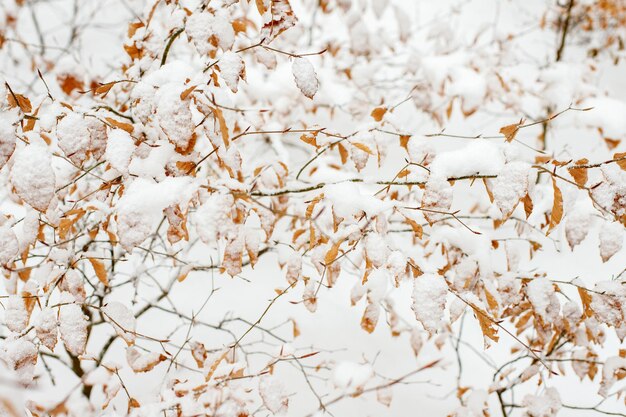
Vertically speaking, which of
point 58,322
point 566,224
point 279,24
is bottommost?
point 58,322

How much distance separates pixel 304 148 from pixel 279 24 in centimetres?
216

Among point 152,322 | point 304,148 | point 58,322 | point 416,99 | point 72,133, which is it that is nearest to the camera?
point 72,133

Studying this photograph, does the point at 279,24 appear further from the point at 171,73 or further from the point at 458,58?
the point at 458,58

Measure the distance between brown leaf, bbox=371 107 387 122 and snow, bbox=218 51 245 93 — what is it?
48cm

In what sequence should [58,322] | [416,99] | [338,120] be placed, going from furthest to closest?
[338,120]
[416,99]
[58,322]

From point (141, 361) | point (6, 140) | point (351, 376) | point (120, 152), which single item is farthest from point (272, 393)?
point (6, 140)

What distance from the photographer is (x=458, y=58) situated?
2607 mm

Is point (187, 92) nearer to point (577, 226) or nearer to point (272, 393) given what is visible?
point (272, 393)

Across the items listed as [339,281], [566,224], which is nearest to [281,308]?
[339,281]

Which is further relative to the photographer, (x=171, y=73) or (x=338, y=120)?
(x=338, y=120)

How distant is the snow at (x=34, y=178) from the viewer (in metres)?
0.78

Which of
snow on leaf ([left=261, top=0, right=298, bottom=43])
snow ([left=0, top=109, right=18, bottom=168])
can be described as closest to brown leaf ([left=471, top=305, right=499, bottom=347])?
snow on leaf ([left=261, top=0, right=298, bottom=43])

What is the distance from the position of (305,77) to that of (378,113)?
1.34ft

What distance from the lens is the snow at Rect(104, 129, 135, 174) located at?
92 cm
